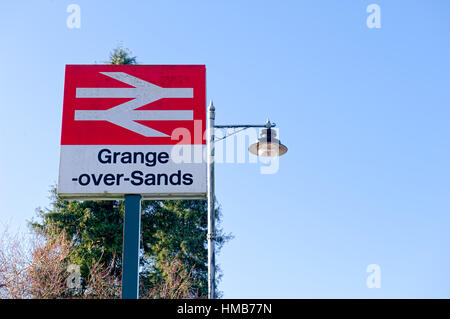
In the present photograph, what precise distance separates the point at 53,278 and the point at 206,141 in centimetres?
1602

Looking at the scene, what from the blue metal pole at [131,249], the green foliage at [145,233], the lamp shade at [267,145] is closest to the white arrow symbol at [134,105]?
the blue metal pole at [131,249]

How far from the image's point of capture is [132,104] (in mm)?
7234

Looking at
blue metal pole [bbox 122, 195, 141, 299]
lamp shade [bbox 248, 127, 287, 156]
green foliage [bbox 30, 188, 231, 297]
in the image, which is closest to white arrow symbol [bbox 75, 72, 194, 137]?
blue metal pole [bbox 122, 195, 141, 299]

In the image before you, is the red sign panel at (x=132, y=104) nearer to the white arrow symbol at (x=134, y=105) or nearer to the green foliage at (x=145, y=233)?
the white arrow symbol at (x=134, y=105)

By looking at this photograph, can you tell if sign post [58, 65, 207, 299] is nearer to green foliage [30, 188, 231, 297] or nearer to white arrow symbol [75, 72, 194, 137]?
white arrow symbol [75, 72, 194, 137]

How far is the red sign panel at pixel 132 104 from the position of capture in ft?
23.2

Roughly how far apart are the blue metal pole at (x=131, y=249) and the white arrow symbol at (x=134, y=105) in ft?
3.20

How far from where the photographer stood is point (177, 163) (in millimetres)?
6977

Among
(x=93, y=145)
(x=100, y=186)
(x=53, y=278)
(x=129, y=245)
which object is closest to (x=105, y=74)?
(x=93, y=145)

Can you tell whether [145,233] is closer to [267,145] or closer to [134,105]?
[267,145]

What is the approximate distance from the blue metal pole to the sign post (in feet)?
0.04
